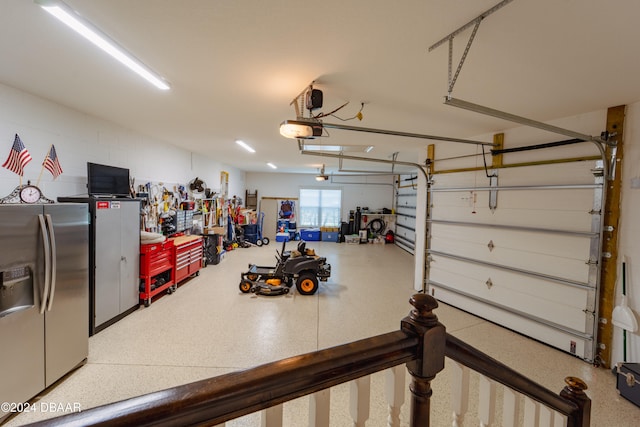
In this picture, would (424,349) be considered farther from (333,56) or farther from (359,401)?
(333,56)

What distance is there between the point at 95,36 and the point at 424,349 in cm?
264

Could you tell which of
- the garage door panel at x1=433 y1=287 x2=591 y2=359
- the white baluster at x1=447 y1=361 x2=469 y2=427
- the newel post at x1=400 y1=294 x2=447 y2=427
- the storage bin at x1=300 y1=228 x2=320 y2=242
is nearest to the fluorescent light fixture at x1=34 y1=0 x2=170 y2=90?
the newel post at x1=400 y1=294 x2=447 y2=427

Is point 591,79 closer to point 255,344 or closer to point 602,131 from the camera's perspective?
point 602,131

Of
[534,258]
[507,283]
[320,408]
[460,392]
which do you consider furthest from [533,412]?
[507,283]

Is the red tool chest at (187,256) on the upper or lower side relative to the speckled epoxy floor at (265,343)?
upper

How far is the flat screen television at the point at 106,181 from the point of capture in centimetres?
335

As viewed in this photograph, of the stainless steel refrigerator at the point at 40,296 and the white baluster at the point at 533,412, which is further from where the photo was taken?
the stainless steel refrigerator at the point at 40,296

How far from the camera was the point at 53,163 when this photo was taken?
3059 mm

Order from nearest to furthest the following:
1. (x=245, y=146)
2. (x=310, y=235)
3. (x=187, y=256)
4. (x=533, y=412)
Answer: (x=533, y=412) → (x=187, y=256) → (x=245, y=146) → (x=310, y=235)

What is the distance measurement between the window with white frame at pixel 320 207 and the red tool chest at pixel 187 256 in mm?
5621

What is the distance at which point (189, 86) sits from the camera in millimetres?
2570

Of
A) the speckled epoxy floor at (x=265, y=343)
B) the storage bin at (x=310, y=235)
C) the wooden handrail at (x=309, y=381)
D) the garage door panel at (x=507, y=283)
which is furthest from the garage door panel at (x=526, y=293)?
the storage bin at (x=310, y=235)

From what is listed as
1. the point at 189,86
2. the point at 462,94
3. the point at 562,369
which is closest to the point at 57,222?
the point at 189,86

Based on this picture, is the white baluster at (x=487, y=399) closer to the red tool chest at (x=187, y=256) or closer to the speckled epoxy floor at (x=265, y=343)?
the speckled epoxy floor at (x=265, y=343)
